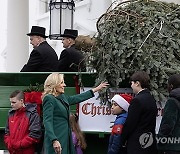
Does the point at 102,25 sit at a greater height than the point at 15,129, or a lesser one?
greater

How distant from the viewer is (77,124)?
20.7ft

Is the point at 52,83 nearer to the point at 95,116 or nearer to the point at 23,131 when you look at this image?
the point at 95,116

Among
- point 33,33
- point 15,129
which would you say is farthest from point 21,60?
point 15,129

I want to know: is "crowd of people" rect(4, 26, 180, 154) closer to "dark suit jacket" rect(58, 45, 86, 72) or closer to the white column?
"dark suit jacket" rect(58, 45, 86, 72)

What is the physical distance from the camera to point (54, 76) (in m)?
5.77

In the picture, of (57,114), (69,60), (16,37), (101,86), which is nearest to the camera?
(57,114)

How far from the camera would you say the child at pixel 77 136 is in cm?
623

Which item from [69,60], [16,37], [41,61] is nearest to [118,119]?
[69,60]

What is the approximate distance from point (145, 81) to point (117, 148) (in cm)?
76

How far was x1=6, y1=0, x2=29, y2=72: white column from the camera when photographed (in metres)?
17.1

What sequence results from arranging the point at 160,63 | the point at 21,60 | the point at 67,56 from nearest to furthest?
the point at 160,63 → the point at 67,56 → the point at 21,60

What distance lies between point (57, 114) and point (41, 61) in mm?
1717

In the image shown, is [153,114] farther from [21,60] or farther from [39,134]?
[21,60]

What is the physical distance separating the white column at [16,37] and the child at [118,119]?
Answer: 37.2ft
